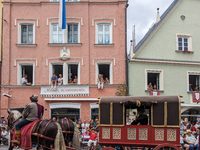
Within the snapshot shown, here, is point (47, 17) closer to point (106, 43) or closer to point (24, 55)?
point (24, 55)

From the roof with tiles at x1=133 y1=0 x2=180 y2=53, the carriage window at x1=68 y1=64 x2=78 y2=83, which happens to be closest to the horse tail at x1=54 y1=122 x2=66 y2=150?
the carriage window at x1=68 y1=64 x2=78 y2=83

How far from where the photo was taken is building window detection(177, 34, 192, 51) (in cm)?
2173

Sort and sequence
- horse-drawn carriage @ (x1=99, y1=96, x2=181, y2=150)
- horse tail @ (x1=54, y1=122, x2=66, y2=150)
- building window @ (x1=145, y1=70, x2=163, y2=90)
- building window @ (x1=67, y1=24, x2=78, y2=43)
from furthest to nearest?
building window @ (x1=67, y1=24, x2=78, y2=43) < building window @ (x1=145, y1=70, x2=163, y2=90) < horse-drawn carriage @ (x1=99, y1=96, x2=181, y2=150) < horse tail @ (x1=54, y1=122, x2=66, y2=150)

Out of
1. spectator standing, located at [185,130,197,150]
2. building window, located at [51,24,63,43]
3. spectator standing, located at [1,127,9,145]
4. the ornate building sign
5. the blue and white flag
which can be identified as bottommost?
spectator standing, located at [1,127,9,145]

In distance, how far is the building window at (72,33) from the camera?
21.0 m

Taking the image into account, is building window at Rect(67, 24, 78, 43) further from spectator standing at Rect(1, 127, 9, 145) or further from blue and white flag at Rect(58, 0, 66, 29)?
spectator standing at Rect(1, 127, 9, 145)

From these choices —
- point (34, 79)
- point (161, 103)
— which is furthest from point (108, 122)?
point (34, 79)

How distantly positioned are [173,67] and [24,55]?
1065cm

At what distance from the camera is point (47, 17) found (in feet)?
68.2

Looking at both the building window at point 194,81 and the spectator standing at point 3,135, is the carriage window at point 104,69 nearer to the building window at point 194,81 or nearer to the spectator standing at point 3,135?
the building window at point 194,81

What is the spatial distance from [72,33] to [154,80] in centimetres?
681

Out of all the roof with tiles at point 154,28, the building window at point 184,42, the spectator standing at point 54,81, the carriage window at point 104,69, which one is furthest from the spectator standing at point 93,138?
the building window at point 184,42

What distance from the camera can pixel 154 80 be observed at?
21.2 m

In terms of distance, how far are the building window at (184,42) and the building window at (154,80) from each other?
2.58 m
